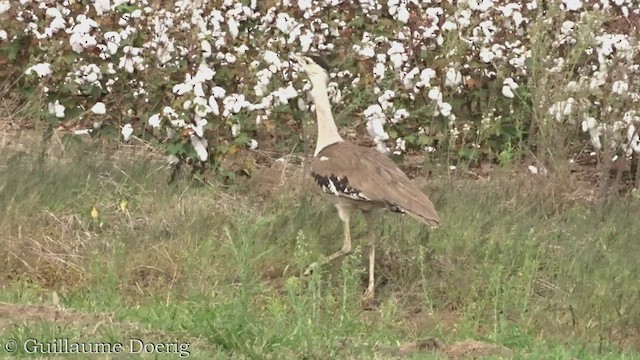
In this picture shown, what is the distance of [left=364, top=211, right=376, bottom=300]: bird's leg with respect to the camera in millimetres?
9945

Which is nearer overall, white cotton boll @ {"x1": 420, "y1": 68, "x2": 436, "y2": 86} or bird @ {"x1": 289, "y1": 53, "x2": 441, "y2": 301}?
bird @ {"x1": 289, "y1": 53, "x2": 441, "y2": 301}

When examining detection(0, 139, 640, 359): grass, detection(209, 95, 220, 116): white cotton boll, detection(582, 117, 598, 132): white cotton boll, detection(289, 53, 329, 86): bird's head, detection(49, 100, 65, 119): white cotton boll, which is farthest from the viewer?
detection(49, 100, 65, 119): white cotton boll

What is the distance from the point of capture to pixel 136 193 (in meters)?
11.0

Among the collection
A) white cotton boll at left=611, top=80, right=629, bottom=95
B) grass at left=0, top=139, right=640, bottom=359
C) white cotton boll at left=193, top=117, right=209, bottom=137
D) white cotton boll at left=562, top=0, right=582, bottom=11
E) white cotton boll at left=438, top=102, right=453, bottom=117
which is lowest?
grass at left=0, top=139, right=640, bottom=359

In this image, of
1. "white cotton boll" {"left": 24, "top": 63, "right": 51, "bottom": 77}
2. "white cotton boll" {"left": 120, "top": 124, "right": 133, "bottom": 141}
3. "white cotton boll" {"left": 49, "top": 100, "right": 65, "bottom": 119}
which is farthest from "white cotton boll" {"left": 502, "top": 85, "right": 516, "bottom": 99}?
"white cotton boll" {"left": 24, "top": 63, "right": 51, "bottom": 77}

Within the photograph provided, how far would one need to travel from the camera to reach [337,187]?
387 inches

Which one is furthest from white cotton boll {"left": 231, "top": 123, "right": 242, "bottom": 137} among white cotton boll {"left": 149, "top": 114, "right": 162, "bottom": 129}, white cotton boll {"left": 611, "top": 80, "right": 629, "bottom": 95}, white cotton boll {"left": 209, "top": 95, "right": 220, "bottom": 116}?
white cotton boll {"left": 611, "top": 80, "right": 629, "bottom": 95}

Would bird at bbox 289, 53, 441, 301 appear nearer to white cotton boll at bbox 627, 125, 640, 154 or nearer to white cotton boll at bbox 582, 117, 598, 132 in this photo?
white cotton boll at bbox 582, 117, 598, 132

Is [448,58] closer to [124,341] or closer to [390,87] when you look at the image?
[390,87]

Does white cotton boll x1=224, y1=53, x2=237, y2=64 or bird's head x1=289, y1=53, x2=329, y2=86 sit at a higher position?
bird's head x1=289, y1=53, x2=329, y2=86

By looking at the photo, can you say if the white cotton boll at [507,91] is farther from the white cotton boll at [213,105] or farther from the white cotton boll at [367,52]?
the white cotton boll at [213,105]

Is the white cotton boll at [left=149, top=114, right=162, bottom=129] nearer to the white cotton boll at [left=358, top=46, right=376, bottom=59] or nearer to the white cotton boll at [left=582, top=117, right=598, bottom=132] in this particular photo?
the white cotton boll at [left=358, top=46, right=376, bottom=59]

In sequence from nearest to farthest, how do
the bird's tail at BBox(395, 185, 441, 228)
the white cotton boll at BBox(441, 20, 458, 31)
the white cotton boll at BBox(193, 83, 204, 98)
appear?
the bird's tail at BBox(395, 185, 441, 228) < the white cotton boll at BBox(193, 83, 204, 98) < the white cotton boll at BBox(441, 20, 458, 31)

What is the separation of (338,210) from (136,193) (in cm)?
179
